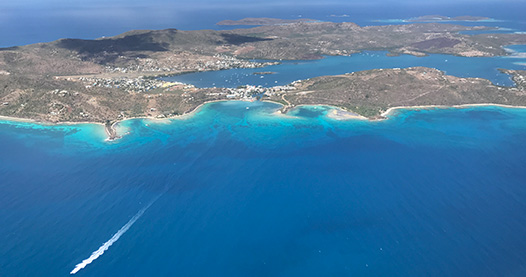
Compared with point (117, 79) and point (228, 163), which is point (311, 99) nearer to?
point (228, 163)

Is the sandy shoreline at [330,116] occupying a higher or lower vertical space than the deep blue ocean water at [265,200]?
higher

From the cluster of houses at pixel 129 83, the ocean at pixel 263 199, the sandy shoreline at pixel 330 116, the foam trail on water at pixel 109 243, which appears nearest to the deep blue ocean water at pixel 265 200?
the ocean at pixel 263 199

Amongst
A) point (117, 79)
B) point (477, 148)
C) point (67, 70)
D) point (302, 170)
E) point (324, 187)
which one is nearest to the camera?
point (324, 187)

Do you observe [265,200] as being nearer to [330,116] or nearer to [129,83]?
[330,116]

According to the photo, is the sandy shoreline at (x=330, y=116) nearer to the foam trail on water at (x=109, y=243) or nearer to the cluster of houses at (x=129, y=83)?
the cluster of houses at (x=129, y=83)

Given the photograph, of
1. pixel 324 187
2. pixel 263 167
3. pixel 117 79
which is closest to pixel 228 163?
pixel 263 167

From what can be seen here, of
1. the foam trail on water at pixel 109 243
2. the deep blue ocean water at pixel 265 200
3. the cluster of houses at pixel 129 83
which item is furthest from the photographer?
the cluster of houses at pixel 129 83

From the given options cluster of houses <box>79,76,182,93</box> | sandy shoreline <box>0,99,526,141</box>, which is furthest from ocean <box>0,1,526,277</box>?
cluster of houses <box>79,76,182,93</box>

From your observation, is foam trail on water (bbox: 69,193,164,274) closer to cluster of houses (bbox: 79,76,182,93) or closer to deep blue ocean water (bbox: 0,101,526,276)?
deep blue ocean water (bbox: 0,101,526,276)

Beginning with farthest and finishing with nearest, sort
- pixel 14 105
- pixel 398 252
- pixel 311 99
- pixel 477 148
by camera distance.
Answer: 1. pixel 311 99
2. pixel 14 105
3. pixel 477 148
4. pixel 398 252
